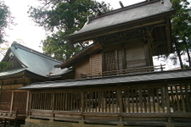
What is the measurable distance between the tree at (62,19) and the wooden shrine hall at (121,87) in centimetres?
943

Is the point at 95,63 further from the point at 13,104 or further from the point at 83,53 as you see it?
the point at 13,104

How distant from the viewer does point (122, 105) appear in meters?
6.77

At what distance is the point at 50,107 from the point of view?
917 cm

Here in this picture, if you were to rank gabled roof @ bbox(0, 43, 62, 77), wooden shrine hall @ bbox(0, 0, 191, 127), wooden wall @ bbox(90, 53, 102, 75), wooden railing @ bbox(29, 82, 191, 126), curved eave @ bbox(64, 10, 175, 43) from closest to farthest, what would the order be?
wooden railing @ bbox(29, 82, 191, 126)
wooden shrine hall @ bbox(0, 0, 191, 127)
curved eave @ bbox(64, 10, 175, 43)
wooden wall @ bbox(90, 53, 102, 75)
gabled roof @ bbox(0, 43, 62, 77)

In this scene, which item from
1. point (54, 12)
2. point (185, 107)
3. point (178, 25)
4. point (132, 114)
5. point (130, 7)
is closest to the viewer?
point (185, 107)

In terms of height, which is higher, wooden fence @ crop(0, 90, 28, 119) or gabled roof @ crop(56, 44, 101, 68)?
gabled roof @ crop(56, 44, 101, 68)

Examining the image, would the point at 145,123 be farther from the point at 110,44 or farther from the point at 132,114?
the point at 110,44

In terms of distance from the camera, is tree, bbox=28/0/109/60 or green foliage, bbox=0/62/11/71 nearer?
green foliage, bbox=0/62/11/71

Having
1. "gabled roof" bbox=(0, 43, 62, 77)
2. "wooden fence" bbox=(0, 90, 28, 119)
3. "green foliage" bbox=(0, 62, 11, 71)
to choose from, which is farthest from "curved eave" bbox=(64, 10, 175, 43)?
"green foliage" bbox=(0, 62, 11, 71)

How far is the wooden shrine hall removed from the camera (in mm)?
6051

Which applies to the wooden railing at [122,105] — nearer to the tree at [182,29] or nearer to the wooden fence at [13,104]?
the wooden fence at [13,104]

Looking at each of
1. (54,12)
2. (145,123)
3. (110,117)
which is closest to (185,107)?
(145,123)

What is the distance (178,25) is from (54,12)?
17.5 m

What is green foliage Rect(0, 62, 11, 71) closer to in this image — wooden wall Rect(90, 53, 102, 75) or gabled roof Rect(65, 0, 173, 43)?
gabled roof Rect(65, 0, 173, 43)
